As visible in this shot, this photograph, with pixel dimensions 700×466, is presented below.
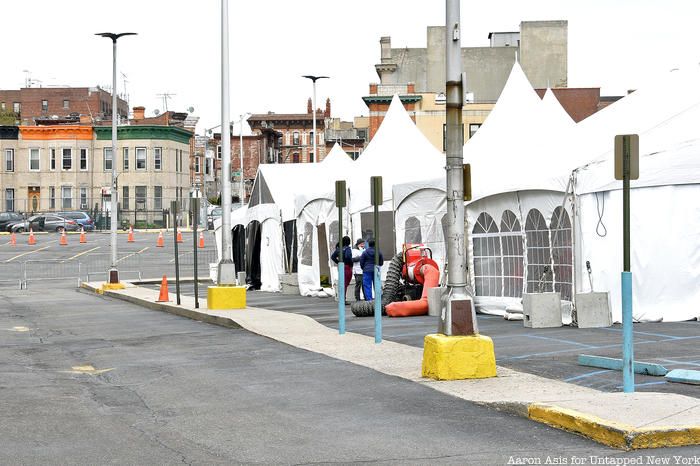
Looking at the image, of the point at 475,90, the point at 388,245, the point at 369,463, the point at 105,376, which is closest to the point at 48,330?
the point at 105,376

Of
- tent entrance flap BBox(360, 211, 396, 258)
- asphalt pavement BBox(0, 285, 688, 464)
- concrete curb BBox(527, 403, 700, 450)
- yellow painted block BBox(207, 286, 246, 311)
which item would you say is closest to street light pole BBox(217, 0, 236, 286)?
yellow painted block BBox(207, 286, 246, 311)

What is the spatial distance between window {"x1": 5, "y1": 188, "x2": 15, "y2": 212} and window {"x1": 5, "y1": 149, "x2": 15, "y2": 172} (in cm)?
189

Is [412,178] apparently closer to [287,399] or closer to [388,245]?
[388,245]

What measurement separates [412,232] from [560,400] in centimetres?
1753

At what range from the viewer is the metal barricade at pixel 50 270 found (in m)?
49.1

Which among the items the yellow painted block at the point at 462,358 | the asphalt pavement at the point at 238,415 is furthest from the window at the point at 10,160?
the yellow painted block at the point at 462,358

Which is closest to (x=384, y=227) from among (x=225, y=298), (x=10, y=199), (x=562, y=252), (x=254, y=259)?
(x=225, y=298)

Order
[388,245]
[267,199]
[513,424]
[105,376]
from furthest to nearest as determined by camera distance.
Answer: [267,199] < [388,245] < [105,376] < [513,424]

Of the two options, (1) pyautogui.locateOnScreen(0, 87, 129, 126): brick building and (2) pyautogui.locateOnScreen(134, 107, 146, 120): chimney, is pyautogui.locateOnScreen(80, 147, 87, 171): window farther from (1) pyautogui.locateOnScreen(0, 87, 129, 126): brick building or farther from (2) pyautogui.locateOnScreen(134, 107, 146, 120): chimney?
(1) pyautogui.locateOnScreen(0, 87, 129, 126): brick building

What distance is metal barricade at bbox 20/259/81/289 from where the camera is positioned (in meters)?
49.1

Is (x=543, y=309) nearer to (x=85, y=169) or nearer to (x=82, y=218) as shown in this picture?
(x=82, y=218)

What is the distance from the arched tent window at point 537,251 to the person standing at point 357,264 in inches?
243

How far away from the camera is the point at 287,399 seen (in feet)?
38.3

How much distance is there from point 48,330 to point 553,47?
6618 centimetres
